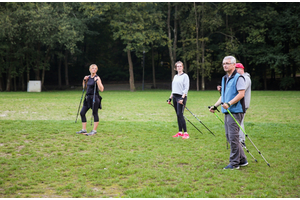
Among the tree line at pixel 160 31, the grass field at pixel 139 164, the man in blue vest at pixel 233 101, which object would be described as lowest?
the grass field at pixel 139 164

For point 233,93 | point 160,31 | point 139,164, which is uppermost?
point 160,31

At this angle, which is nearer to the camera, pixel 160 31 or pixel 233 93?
pixel 233 93

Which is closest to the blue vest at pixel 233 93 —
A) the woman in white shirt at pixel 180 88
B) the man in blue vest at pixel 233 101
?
the man in blue vest at pixel 233 101

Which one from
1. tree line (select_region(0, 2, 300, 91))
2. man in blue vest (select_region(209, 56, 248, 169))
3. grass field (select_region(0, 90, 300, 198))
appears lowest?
grass field (select_region(0, 90, 300, 198))

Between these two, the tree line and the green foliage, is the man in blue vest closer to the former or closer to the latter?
the tree line

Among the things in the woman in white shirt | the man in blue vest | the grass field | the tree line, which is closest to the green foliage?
the tree line

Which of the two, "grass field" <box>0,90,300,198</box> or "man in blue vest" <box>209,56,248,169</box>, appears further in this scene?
"man in blue vest" <box>209,56,248,169</box>

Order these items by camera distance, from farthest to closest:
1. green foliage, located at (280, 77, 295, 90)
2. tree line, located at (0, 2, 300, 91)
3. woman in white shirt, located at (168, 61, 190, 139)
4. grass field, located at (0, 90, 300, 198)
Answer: green foliage, located at (280, 77, 295, 90)
tree line, located at (0, 2, 300, 91)
woman in white shirt, located at (168, 61, 190, 139)
grass field, located at (0, 90, 300, 198)

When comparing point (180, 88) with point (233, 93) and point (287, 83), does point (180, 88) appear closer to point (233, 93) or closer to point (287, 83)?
point (233, 93)

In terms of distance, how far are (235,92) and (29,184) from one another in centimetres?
396

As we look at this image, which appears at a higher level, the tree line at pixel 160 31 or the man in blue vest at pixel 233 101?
the tree line at pixel 160 31

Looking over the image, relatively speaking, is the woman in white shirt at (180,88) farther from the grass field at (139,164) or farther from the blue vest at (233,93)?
the blue vest at (233,93)

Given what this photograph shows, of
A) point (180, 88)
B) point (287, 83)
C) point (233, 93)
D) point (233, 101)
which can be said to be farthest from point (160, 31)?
point (233, 101)

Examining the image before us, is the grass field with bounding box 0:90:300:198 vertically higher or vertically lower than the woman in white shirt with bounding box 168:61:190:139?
lower
